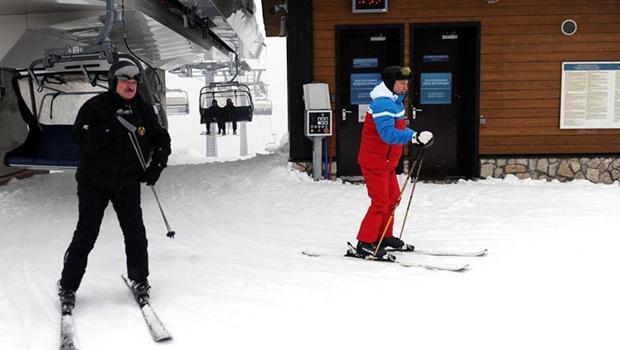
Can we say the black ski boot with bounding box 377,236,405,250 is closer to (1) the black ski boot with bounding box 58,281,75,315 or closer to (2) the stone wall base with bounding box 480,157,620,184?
(1) the black ski boot with bounding box 58,281,75,315

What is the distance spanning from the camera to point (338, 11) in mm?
8273

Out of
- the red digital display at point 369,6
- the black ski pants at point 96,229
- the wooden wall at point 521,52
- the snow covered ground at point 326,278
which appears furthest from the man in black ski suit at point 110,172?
the red digital display at point 369,6

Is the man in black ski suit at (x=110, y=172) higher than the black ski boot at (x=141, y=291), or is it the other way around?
the man in black ski suit at (x=110, y=172)

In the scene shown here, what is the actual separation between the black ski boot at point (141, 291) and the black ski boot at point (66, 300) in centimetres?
36

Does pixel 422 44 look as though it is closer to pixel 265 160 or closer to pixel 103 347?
pixel 265 160

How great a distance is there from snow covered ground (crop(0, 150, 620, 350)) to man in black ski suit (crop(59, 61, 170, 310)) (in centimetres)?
27

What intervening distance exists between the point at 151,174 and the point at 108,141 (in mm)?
340

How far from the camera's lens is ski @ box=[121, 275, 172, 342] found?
2.92m

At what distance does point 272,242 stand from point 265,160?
449 centimetres

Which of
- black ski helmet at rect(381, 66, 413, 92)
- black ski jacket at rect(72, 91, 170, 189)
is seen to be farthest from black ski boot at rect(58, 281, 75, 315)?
black ski helmet at rect(381, 66, 413, 92)

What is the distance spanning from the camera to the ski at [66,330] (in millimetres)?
2838

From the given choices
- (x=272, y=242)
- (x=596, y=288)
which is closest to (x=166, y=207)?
(x=272, y=242)

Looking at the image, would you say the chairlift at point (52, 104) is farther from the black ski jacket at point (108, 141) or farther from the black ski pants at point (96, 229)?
the black ski pants at point (96, 229)

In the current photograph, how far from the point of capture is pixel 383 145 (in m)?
4.36
